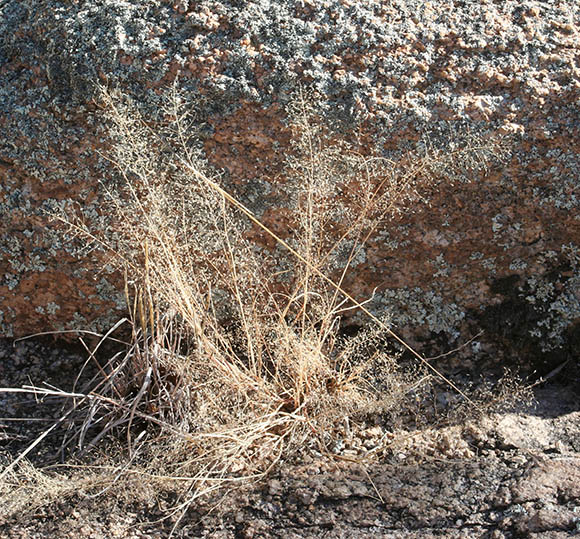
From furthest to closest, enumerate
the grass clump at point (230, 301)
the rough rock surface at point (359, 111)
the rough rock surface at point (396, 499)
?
1. the rough rock surface at point (359, 111)
2. the grass clump at point (230, 301)
3. the rough rock surface at point (396, 499)

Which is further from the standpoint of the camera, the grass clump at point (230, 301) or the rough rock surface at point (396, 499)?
the grass clump at point (230, 301)

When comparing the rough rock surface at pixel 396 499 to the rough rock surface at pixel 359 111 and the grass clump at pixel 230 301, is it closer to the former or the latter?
the grass clump at pixel 230 301

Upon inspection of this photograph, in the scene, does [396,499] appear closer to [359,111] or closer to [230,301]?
[230,301]

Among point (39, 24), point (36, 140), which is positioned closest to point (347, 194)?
point (36, 140)

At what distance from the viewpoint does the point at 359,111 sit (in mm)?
2512

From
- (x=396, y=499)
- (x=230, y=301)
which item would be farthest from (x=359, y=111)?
(x=396, y=499)

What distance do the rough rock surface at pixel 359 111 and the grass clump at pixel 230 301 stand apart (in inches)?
3.3

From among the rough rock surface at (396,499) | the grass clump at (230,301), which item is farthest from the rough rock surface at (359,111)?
the rough rock surface at (396,499)

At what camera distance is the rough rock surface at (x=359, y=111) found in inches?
99.4

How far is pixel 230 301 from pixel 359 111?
0.76 metres

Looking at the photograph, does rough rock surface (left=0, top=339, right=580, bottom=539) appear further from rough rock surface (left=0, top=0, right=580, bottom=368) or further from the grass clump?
rough rock surface (left=0, top=0, right=580, bottom=368)

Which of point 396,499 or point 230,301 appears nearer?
point 396,499

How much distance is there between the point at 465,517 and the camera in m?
2.10

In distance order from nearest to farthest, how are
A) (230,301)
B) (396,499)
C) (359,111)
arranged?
(396,499)
(359,111)
(230,301)
